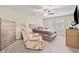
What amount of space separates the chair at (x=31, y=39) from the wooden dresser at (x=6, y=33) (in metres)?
0.19

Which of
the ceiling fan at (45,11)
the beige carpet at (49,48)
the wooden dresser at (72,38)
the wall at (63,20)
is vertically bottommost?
the beige carpet at (49,48)

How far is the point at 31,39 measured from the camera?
2102 mm

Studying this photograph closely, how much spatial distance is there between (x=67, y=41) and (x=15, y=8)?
3.60ft

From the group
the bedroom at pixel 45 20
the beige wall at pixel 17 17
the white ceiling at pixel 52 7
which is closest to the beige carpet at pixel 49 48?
the bedroom at pixel 45 20

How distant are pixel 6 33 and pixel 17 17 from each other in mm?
340

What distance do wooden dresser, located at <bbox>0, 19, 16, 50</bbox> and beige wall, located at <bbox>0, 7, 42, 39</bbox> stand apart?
0.07 meters

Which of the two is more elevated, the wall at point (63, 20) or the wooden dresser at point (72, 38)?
the wall at point (63, 20)

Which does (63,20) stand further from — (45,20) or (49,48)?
(49,48)

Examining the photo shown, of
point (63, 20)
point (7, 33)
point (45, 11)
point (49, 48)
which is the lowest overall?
point (49, 48)

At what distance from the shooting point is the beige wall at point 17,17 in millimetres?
1998

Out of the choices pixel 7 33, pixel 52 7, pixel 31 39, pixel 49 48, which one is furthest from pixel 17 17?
pixel 49 48

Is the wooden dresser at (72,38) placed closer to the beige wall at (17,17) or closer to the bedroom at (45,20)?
the bedroom at (45,20)
